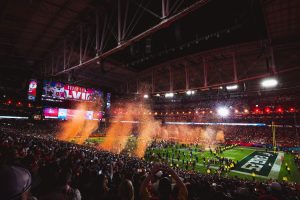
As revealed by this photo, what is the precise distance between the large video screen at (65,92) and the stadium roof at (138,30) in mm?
1597

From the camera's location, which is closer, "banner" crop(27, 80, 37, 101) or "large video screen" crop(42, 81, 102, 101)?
"banner" crop(27, 80, 37, 101)

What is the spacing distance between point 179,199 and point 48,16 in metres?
12.3

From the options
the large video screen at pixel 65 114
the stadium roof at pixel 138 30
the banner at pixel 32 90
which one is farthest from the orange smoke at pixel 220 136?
the banner at pixel 32 90

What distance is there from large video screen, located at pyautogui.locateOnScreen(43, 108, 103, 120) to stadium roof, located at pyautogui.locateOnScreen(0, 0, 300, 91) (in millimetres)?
5305

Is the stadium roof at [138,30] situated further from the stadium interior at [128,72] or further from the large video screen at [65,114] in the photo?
the large video screen at [65,114]

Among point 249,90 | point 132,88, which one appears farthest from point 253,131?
point 132,88

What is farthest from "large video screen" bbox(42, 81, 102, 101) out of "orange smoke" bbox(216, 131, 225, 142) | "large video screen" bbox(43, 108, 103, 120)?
"orange smoke" bbox(216, 131, 225, 142)

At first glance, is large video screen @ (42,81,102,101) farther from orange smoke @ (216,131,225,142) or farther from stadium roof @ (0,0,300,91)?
orange smoke @ (216,131,225,142)

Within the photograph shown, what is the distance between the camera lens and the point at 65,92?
19.5 metres

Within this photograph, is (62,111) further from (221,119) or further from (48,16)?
(221,119)

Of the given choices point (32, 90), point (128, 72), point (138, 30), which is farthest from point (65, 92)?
point (138, 30)

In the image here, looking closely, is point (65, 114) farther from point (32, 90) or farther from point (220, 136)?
point (220, 136)

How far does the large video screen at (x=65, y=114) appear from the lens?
2281 cm

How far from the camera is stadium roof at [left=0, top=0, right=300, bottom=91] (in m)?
9.67
